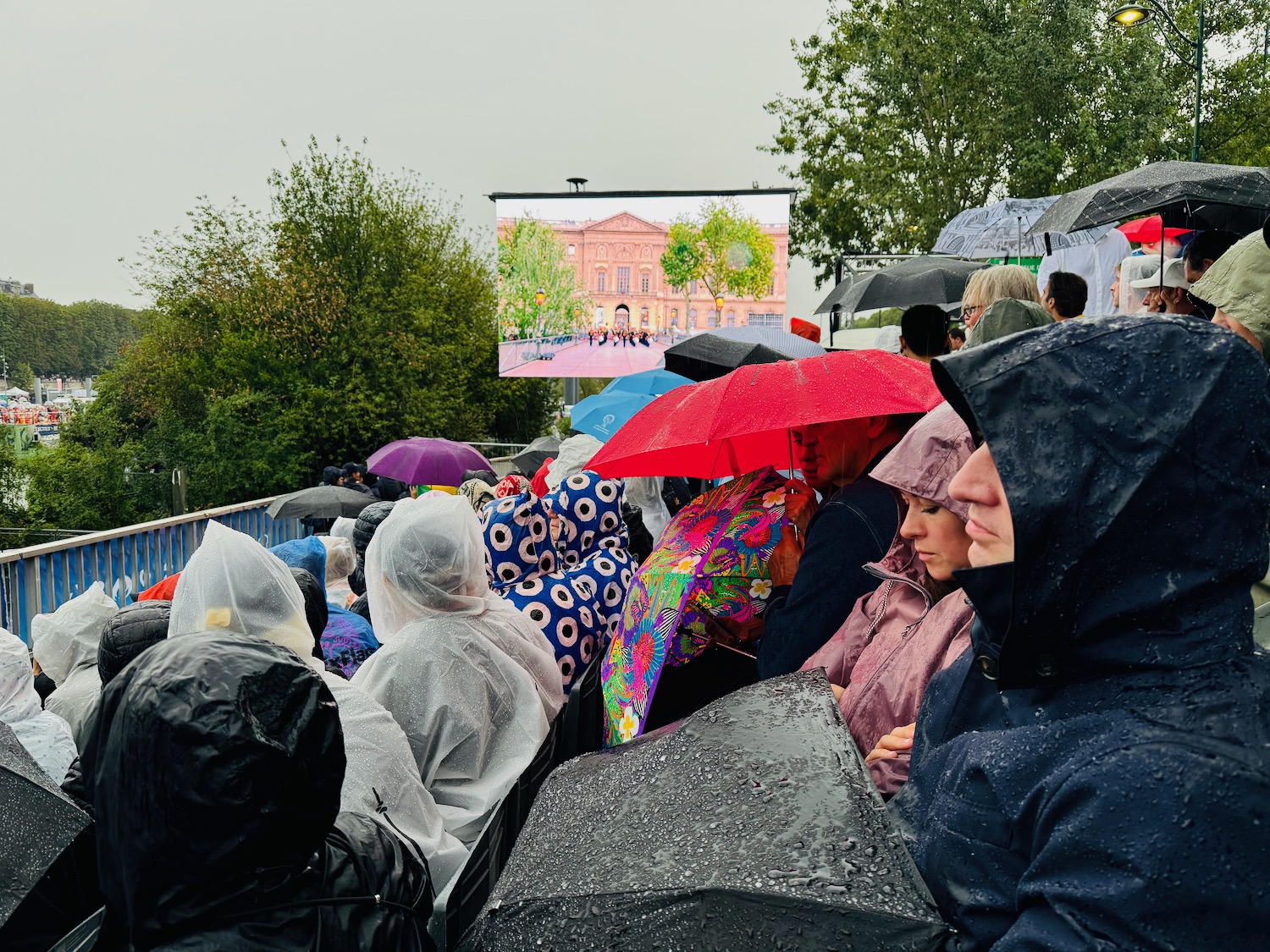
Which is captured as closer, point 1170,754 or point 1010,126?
point 1170,754

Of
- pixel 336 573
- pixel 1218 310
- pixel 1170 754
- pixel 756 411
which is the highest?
pixel 1218 310

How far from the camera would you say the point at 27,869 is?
1.76 meters

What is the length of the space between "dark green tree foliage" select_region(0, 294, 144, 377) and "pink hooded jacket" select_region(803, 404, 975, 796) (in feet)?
128

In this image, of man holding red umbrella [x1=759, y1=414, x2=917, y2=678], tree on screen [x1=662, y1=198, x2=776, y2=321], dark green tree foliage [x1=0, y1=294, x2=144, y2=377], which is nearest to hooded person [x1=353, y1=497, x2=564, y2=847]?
man holding red umbrella [x1=759, y1=414, x2=917, y2=678]

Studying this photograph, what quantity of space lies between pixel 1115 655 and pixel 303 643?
2448 millimetres

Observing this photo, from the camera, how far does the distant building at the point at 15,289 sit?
48688 millimetres

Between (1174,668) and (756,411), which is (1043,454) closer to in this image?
(1174,668)

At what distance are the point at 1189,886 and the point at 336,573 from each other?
6778 millimetres

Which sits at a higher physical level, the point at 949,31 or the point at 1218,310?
the point at 949,31

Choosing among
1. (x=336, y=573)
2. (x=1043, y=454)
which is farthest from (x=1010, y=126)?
(x=1043, y=454)

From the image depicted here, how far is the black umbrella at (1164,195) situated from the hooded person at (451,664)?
13.5 feet

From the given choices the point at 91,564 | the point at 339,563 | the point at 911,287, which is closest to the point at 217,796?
the point at 339,563

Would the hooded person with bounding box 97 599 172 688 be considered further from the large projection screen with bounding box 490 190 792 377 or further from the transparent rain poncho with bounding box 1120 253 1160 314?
the large projection screen with bounding box 490 190 792 377

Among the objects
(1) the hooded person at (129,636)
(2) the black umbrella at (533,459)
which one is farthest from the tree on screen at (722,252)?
(1) the hooded person at (129,636)
